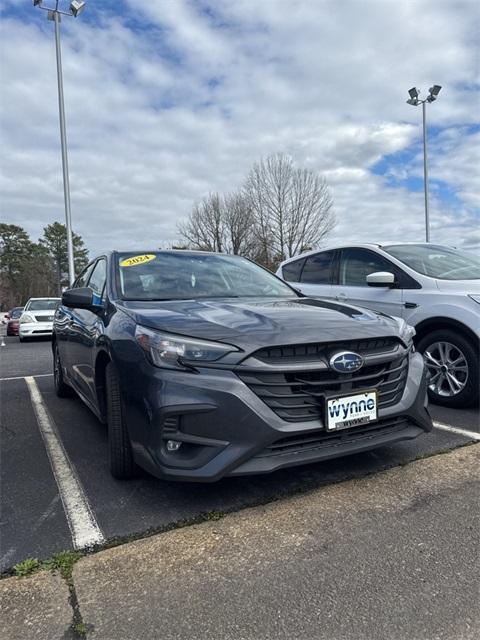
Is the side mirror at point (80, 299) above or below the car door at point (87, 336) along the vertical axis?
above

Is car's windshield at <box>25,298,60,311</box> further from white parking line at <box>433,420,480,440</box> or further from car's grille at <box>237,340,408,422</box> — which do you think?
car's grille at <box>237,340,408,422</box>

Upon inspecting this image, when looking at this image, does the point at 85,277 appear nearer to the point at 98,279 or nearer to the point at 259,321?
the point at 98,279

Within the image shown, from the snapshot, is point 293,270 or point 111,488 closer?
point 111,488

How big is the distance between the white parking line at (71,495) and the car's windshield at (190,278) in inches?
49.9

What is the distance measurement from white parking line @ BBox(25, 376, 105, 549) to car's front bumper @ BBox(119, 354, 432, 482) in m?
0.41

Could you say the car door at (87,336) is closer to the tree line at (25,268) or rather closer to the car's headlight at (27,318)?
the car's headlight at (27,318)

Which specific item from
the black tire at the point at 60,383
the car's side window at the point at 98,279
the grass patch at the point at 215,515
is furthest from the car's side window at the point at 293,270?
the grass patch at the point at 215,515

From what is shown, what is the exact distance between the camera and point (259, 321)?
8.98 ft

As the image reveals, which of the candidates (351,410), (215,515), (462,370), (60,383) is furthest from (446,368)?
(60,383)

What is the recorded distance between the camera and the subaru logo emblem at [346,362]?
101 inches

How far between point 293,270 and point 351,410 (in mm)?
4202

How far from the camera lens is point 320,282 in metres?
6.10

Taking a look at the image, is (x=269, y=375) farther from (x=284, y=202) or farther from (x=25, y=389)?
(x=284, y=202)

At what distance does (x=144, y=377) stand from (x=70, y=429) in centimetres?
211
